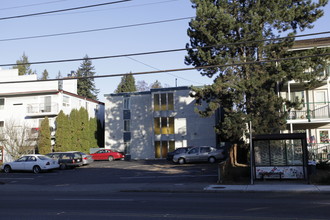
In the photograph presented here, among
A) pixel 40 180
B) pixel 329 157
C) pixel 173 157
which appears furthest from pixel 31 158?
pixel 329 157

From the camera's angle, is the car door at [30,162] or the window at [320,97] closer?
the car door at [30,162]

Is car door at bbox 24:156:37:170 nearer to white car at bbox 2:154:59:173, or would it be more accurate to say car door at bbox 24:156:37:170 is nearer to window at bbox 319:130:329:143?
white car at bbox 2:154:59:173

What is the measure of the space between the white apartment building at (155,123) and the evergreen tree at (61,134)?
5.58m

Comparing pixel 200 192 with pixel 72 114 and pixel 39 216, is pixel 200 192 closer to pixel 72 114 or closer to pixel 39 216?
pixel 39 216

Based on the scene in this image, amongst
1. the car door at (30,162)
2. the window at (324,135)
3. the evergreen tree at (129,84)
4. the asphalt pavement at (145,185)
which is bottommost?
the asphalt pavement at (145,185)

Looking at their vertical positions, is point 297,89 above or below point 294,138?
above

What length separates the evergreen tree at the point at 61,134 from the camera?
3934cm

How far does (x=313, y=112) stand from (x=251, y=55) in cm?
706

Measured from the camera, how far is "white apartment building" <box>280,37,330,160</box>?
80.5ft

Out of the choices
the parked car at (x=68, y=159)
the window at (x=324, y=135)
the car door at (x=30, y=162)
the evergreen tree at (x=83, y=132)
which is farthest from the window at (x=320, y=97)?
the evergreen tree at (x=83, y=132)

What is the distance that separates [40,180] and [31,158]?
497 centimetres

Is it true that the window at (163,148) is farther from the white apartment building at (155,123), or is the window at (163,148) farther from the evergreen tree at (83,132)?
the evergreen tree at (83,132)

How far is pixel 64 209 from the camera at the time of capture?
1089 centimetres

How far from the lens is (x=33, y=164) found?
2639cm
